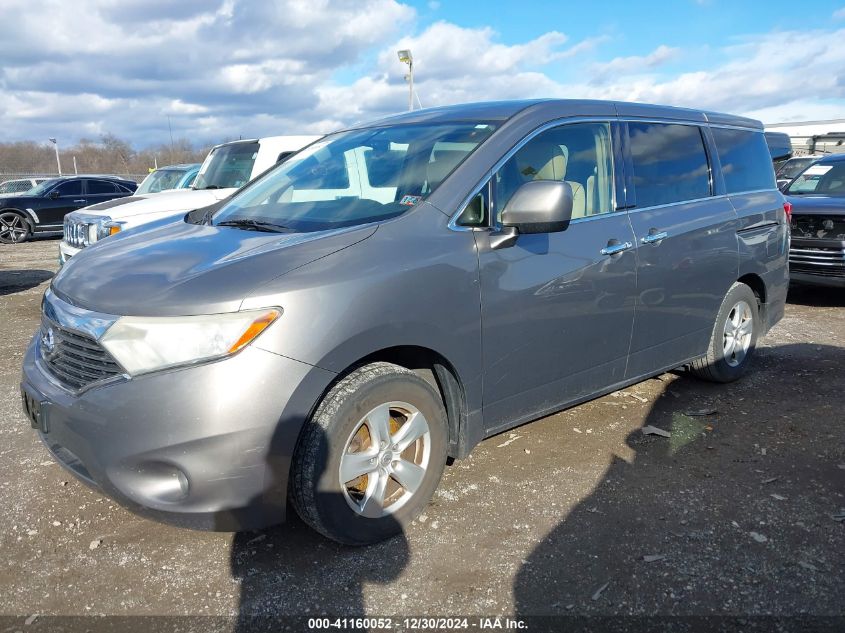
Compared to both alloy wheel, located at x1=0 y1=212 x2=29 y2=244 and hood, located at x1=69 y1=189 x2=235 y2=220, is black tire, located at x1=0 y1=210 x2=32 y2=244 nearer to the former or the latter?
alloy wheel, located at x1=0 y1=212 x2=29 y2=244

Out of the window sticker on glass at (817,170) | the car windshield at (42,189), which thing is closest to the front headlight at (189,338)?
the window sticker on glass at (817,170)

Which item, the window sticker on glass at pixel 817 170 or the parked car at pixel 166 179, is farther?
the parked car at pixel 166 179

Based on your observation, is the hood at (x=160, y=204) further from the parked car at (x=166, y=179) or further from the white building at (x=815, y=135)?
the white building at (x=815, y=135)

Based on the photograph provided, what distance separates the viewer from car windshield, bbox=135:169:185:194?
40.0ft

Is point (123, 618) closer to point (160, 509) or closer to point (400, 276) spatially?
point (160, 509)

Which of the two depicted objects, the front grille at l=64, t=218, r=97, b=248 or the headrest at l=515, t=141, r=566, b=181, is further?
the front grille at l=64, t=218, r=97, b=248

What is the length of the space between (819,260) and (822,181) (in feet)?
5.79

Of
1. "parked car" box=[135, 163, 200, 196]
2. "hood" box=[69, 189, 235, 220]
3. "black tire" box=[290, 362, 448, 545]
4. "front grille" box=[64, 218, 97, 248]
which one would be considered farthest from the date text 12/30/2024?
"parked car" box=[135, 163, 200, 196]

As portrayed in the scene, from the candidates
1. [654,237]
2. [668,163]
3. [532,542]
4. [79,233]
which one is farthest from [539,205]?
[79,233]

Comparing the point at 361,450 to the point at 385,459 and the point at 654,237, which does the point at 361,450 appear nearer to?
the point at 385,459

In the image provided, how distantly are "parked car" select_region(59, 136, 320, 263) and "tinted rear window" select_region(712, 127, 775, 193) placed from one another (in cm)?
387

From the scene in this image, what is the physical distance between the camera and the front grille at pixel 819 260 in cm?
714

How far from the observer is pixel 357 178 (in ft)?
11.4

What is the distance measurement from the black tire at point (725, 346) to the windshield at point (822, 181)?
428cm
